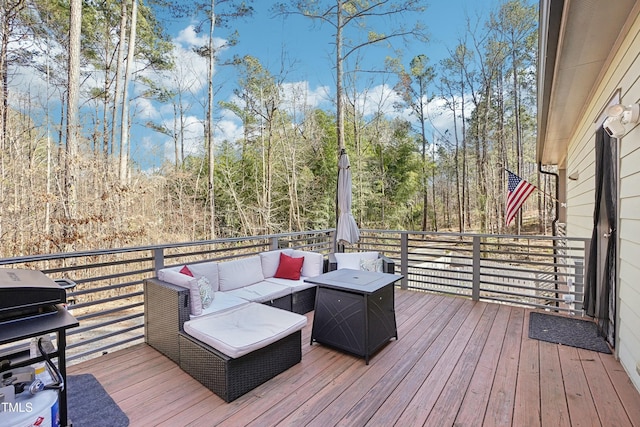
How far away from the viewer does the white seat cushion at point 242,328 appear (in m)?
2.14

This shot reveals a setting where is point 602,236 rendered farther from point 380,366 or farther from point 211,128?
point 211,128

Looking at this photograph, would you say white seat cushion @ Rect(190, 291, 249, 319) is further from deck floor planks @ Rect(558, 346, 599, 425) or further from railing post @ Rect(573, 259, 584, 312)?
railing post @ Rect(573, 259, 584, 312)

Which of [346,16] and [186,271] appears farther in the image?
[346,16]

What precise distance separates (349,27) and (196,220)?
6.51m

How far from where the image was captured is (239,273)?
3627 mm

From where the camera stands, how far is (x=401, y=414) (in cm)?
196

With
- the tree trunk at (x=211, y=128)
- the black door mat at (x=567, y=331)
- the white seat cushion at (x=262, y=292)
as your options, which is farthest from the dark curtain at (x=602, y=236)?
the tree trunk at (x=211, y=128)

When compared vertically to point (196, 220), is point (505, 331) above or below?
below

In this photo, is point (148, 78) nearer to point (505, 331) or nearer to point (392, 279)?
point (392, 279)

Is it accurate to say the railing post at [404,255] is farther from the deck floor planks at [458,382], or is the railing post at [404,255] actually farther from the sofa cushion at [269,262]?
the sofa cushion at [269,262]

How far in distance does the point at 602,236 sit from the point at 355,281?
2.53 metres

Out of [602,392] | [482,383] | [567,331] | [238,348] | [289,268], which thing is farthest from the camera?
[289,268]

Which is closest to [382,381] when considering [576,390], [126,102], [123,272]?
[576,390]

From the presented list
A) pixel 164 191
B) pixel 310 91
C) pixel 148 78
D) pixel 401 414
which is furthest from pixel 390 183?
pixel 401 414
